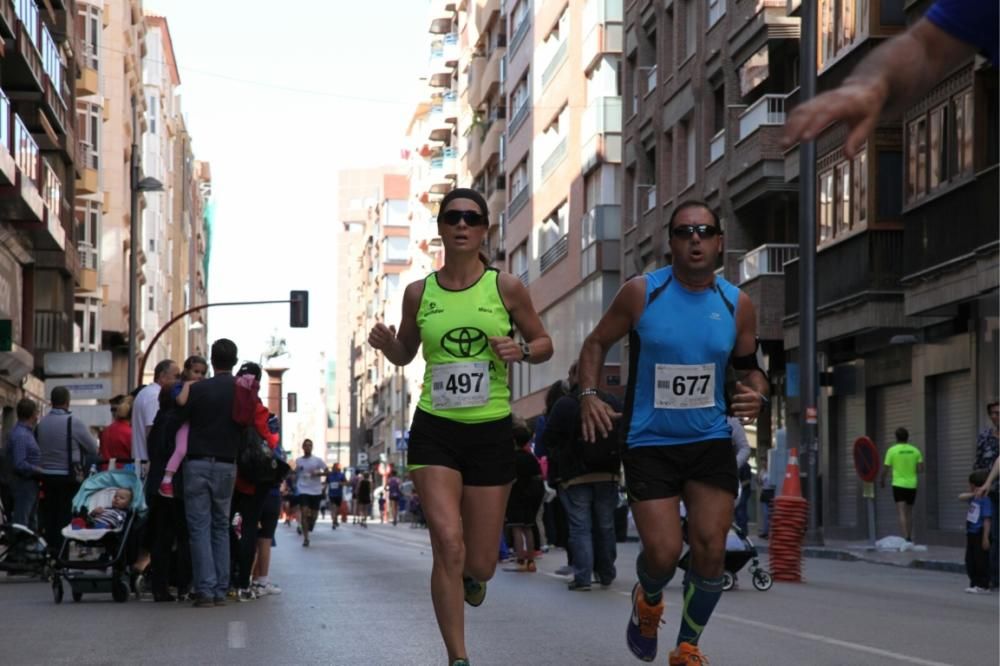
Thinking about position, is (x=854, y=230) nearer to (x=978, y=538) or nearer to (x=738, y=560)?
(x=978, y=538)

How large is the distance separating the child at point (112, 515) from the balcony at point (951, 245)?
1447cm

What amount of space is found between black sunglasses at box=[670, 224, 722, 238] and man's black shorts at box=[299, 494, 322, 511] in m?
28.1

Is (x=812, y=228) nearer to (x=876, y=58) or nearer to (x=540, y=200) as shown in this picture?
(x=876, y=58)

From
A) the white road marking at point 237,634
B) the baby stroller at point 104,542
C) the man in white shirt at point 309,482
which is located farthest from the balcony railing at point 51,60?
the white road marking at point 237,634

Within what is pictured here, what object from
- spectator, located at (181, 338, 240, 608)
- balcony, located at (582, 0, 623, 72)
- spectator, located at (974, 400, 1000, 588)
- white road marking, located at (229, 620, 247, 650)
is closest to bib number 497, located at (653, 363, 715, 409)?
white road marking, located at (229, 620, 247, 650)

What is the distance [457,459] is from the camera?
814 centimetres

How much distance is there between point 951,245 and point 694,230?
2206 centimetres

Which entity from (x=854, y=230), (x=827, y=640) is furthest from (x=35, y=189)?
(x=827, y=640)

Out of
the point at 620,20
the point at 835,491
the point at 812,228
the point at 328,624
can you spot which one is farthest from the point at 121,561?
the point at 620,20

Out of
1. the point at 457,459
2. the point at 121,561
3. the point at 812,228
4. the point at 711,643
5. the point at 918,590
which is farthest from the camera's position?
the point at 812,228

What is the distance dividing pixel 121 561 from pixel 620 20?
42382 mm

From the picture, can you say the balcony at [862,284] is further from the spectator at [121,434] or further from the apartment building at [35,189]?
the spectator at [121,434]

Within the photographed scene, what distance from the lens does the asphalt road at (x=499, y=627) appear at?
10.4 m

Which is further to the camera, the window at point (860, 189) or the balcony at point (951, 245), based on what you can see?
the window at point (860, 189)
